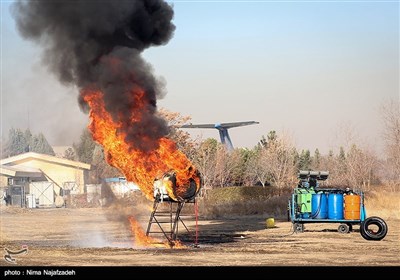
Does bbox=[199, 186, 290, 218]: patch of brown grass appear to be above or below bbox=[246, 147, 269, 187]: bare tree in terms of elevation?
below

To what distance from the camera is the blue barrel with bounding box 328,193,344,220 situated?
114 feet

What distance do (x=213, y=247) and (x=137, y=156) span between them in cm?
474

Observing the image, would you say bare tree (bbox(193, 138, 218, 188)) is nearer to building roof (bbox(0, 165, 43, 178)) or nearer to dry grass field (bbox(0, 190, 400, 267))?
building roof (bbox(0, 165, 43, 178))

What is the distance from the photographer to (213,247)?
30016 millimetres

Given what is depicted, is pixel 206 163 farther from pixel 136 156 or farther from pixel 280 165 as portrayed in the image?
pixel 136 156

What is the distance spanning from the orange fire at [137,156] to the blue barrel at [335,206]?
319 inches

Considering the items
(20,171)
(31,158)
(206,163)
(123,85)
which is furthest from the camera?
(31,158)

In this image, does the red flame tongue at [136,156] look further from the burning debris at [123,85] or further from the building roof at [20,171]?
the building roof at [20,171]

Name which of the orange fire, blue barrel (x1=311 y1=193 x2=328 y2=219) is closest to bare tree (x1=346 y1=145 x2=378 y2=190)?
blue barrel (x1=311 y1=193 x2=328 y2=219)

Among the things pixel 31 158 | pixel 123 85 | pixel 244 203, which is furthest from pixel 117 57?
pixel 31 158

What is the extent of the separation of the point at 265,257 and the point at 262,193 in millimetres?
43415

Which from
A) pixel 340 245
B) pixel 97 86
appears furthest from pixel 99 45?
pixel 340 245

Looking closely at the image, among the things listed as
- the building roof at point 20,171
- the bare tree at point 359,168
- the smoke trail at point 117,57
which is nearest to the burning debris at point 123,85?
the smoke trail at point 117,57

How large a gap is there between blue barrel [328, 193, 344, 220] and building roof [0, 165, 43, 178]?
57090 millimetres
